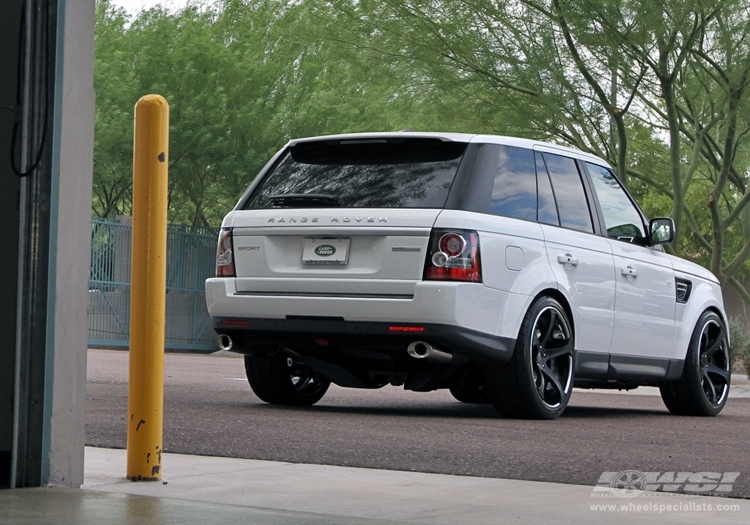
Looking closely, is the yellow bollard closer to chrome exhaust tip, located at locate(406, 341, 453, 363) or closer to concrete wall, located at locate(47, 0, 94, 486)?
concrete wall, located at locate(47, 0, 94, 486)

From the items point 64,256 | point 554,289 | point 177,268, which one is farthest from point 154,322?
point 177,268

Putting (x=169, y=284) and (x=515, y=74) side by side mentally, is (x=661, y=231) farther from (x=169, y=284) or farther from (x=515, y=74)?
(x=169, y=284)

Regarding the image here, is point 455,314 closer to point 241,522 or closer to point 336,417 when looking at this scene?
point 336,417

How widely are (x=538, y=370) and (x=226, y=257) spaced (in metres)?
2.34

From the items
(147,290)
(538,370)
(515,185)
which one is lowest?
(538,370)

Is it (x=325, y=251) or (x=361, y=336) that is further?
(x=325, y=251)

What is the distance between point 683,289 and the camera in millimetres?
11367

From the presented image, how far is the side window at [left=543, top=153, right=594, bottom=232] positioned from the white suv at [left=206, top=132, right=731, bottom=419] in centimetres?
2

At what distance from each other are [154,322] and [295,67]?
1009 inches

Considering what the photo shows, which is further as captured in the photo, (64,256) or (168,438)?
(168,438)

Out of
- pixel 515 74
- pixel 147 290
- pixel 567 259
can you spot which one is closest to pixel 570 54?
pixel 515 74

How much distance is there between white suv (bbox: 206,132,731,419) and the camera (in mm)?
8805

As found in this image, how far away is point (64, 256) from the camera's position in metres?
5.60

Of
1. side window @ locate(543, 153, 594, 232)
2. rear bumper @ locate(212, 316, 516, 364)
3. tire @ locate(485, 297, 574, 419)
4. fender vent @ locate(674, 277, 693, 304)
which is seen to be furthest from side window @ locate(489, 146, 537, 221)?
fender vent @ locate(674, 277, 693, 304)
